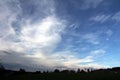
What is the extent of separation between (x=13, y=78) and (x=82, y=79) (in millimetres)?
13206

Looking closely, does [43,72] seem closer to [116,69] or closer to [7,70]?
[7,70]

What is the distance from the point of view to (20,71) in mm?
50188

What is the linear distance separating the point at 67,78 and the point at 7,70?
1746 centimetres

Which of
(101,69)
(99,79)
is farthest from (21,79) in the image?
(101,69)

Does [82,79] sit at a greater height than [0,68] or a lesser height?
lesser

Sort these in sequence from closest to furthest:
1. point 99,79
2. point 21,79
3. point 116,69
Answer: point 99,79 < point 21,79 < point 116,69

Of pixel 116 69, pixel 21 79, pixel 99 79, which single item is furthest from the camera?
pixel 116 69

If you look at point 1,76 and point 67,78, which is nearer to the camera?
point 67,78

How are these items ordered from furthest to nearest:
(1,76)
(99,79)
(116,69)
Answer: (116,69), (1,76), (99,79)

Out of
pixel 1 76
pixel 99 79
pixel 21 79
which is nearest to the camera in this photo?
pixel 99 79

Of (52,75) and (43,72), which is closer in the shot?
(52,75)

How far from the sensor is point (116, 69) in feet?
164

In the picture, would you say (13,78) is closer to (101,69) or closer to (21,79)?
(21,79)

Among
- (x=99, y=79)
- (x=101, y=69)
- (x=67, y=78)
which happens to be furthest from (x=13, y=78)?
(x=101, y=69)
